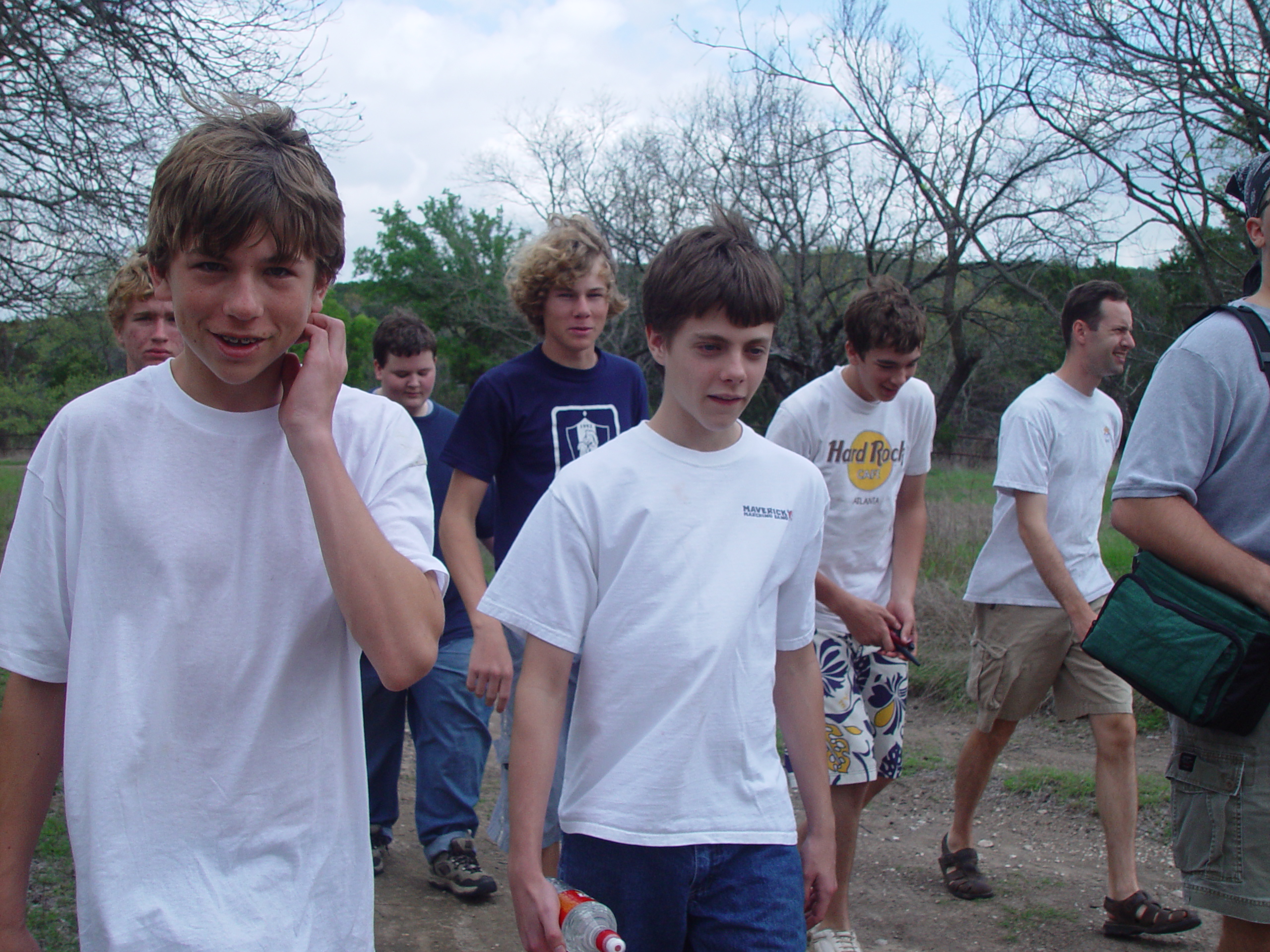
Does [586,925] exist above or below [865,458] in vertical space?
below

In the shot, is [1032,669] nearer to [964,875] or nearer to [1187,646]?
[964,875]

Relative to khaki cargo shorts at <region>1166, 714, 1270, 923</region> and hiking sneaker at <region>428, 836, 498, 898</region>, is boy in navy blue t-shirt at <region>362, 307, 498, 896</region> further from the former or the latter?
khaki cargo shorts at <region>1166, 714, 1270, 923</region>

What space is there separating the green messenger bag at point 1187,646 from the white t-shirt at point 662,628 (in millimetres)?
970

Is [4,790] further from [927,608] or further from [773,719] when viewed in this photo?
[927,608]

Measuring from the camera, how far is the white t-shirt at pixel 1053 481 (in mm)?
4234

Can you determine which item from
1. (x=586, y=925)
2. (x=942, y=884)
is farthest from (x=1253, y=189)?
(x=942, y=884)

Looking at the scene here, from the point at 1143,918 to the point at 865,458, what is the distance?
1968 millimetres

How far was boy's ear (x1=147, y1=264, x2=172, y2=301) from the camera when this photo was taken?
1.66m

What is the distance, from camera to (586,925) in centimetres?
187

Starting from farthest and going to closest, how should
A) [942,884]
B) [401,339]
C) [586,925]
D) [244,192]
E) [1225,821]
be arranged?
[401,339]
[942,884]
[1225,821]
[586,925]
[244,192]

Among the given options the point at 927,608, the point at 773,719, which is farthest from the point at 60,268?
the point at 773,719

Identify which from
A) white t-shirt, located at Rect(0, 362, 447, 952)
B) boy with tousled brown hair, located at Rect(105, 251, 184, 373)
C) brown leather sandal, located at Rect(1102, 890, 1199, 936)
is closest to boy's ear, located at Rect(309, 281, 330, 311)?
white t-shirt, located at Rect(0, 362, 447, 952)

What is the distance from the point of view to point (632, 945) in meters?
2.03

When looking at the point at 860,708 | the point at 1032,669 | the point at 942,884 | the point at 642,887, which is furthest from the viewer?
the point at 942,884
